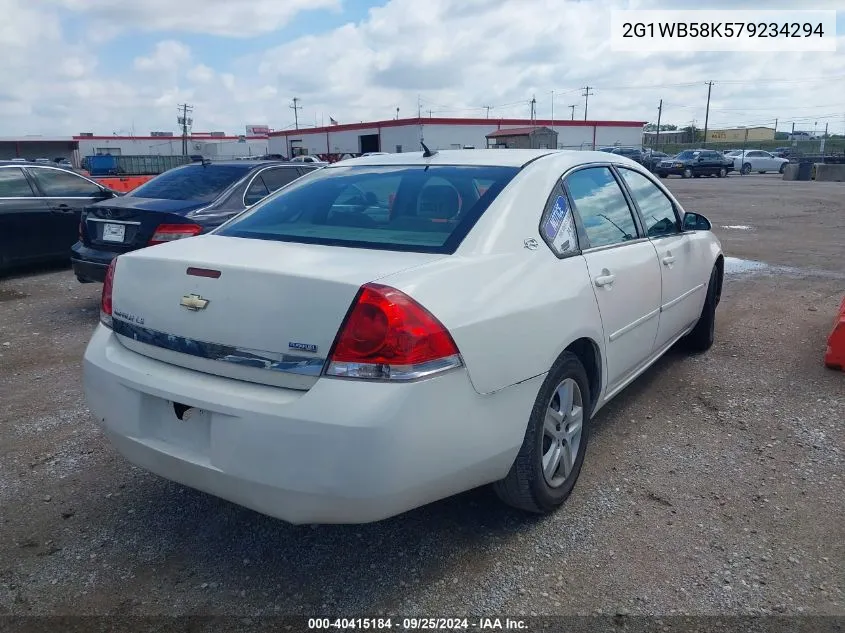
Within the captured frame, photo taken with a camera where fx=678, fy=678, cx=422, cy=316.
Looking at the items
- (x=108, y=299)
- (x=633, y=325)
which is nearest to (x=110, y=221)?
(x=108, y=299)

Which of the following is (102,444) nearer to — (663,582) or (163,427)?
(163,427)

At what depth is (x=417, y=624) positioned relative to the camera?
240 cm

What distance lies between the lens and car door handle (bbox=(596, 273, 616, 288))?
10.6ft

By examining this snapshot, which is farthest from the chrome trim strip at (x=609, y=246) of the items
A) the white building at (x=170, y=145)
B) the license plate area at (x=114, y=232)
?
the white building at (x=170, y=145)

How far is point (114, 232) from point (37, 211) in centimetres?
315

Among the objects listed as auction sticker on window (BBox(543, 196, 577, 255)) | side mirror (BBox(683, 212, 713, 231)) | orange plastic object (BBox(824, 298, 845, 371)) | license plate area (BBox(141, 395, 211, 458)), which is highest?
auction sticker on window (BBox(543, 196, 577, 255))

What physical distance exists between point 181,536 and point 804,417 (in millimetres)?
3574

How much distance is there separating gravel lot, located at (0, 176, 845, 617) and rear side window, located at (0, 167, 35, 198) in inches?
192

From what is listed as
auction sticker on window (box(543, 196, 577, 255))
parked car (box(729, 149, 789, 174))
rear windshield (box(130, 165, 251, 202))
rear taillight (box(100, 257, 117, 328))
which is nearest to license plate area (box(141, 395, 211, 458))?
rear taillight (box(100, 257, 117, 328))

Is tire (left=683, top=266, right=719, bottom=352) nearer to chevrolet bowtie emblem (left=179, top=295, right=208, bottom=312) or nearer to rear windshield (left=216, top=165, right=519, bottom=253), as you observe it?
rear windshield (left=216, top=165, right=519, bottom=253)

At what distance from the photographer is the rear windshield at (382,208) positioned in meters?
2.86

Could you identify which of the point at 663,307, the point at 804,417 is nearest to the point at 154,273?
the point at 663,307

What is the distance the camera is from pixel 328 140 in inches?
2425

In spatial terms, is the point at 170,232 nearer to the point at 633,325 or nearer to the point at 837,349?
the point at 633,325
